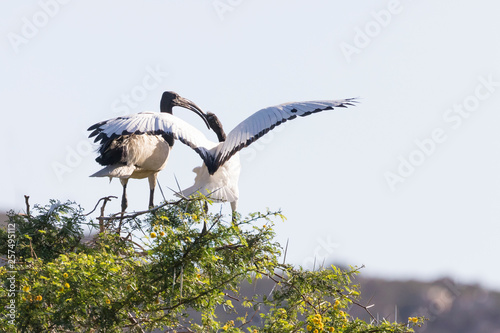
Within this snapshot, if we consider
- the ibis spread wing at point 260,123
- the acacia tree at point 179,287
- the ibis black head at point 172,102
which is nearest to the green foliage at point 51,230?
the acacia tree at point 179,287

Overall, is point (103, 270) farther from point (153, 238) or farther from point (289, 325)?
point (289, 325)

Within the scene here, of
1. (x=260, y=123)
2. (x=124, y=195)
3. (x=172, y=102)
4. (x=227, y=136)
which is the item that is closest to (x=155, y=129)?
(x=227, y=136)

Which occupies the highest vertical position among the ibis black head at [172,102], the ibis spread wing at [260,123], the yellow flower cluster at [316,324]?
the ibis black head at [172,102]

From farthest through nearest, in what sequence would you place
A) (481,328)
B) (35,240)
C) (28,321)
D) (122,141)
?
(481,328) → (122,141) → (35,240) → (28,321)

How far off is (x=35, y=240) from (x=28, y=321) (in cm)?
107

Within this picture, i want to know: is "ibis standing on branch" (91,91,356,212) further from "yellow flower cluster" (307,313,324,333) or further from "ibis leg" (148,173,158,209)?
"yellow flower cluster" (307,313,324,333)

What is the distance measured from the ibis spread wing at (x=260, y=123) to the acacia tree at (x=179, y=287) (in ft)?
3.94

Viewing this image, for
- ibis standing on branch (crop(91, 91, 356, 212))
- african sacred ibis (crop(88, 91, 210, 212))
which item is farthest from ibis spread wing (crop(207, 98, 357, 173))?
african sacred ibis (crop(88, 91, 210, 212))

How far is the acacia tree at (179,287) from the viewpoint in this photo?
193 inches

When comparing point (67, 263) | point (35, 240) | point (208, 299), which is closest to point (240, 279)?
point (208, 299)

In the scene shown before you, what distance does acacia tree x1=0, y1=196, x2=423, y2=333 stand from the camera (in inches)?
193

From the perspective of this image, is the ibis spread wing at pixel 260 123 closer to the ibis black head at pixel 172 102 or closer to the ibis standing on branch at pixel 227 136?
the ibis standing on branch at pixel 227 136

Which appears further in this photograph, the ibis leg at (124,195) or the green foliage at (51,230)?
the ibis leg at (124,195)

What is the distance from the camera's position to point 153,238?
5.01 meters
